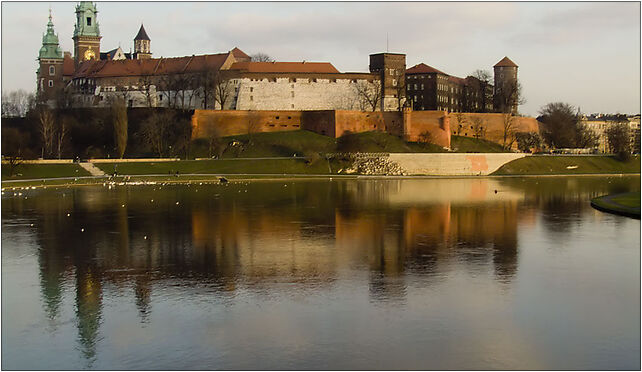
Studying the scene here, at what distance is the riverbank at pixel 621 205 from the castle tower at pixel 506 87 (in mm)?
54127

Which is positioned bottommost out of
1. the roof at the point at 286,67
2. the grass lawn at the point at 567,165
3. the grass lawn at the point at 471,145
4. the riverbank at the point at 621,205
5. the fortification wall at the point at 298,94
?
the riverbank at the point at 621,205

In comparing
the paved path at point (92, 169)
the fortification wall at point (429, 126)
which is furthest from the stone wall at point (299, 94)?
the paved path at point (92, 169)

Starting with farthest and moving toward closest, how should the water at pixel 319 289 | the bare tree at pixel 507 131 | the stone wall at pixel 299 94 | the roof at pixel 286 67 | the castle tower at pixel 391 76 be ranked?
the roof at pixel 286 67, the castle tower at pixel 391 76, the stone wall at pixel 299 94, the bare tree at pixel 507 131, the water at pixel 319 289

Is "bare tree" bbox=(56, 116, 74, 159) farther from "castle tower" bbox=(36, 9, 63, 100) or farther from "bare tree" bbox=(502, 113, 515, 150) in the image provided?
"bare tree" bbox=(502, 113, 515, 150)

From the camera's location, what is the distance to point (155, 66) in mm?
89938

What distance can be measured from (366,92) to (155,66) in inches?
920

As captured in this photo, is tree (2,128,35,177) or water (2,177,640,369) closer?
water (2,177,640,369)

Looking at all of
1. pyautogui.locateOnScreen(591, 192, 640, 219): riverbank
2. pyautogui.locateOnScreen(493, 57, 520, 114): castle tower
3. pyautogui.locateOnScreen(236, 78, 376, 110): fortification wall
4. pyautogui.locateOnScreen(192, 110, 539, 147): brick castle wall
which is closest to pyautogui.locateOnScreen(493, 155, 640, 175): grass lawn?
pyautogui.locateOnScreen(192, 110, 539, 147): brick castle wall

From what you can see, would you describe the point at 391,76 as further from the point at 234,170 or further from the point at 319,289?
the point at 319,289

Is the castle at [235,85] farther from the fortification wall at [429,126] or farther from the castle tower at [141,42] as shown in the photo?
the castle tower at [141,42]

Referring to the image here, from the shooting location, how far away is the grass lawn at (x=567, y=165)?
7188cm

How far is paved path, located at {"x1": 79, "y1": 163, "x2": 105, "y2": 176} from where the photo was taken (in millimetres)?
59938

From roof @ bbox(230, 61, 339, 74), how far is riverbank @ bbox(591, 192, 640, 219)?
49.1m

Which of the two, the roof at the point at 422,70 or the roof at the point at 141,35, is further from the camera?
the roof at the point at 141,35
